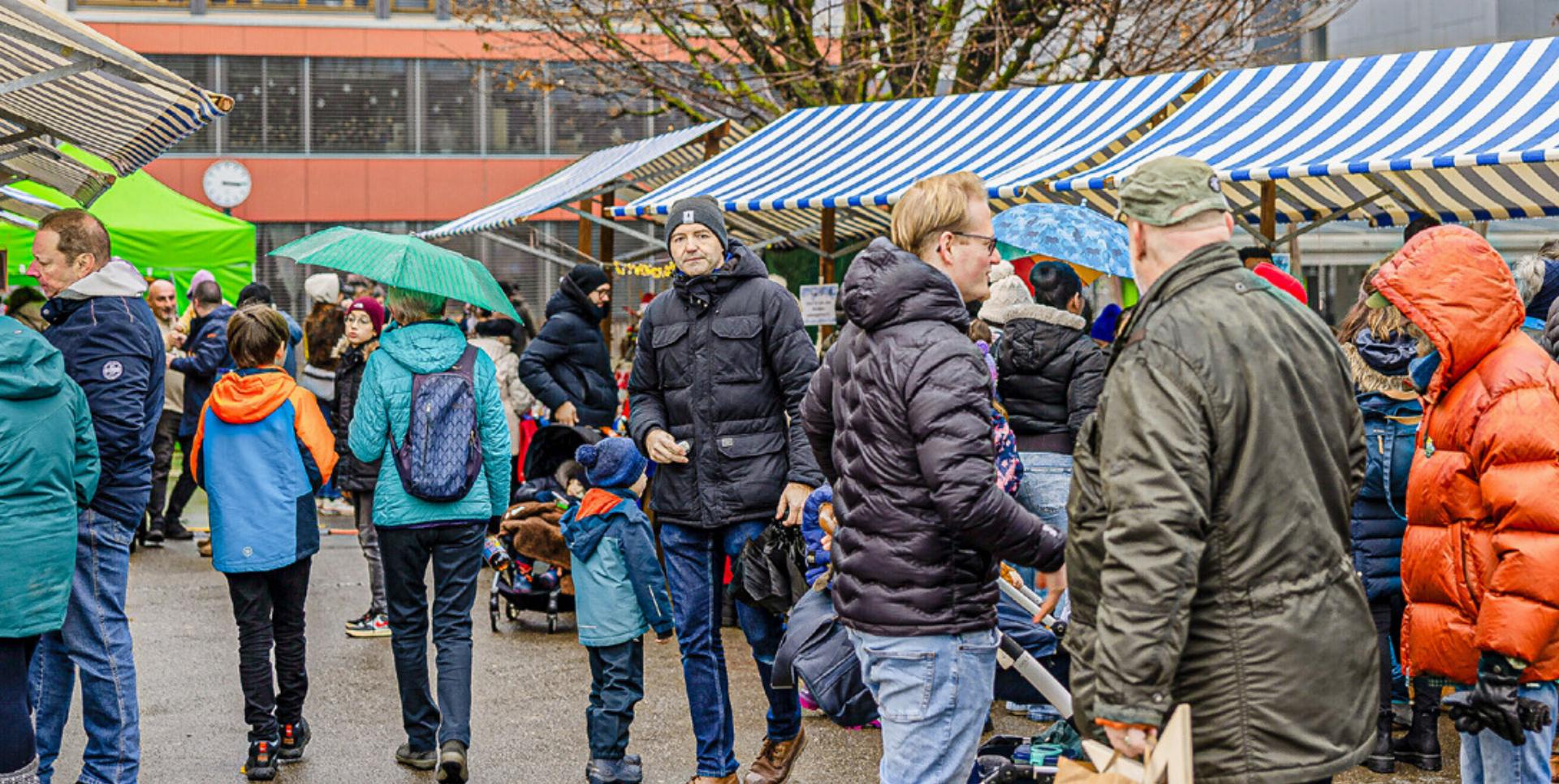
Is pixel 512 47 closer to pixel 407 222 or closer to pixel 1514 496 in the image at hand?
Answer: pixel 407 222

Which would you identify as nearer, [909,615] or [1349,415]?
[1349,415]

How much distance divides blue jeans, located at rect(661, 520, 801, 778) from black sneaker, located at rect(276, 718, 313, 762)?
1740mm

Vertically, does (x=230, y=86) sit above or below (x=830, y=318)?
above

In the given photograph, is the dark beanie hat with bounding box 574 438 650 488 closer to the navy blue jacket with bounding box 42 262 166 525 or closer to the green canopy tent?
the navy blue jacket with bounding box 42 262 166 525

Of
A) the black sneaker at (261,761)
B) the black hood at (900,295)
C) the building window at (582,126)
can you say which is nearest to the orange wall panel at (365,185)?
the building window at (582,126)

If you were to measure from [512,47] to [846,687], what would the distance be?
23847 millimetres

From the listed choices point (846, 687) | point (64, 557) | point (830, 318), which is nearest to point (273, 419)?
point (64, 557)

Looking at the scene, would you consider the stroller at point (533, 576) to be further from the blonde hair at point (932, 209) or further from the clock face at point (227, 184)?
the clock face at point (227, 184)

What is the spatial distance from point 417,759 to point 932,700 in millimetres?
3143

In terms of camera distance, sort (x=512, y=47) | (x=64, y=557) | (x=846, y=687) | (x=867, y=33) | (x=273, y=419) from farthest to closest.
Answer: (x=512, y=47)
(x=867, y=33)
(x=273, y=419)
(x=64, y=557)
(x=846, y=687)

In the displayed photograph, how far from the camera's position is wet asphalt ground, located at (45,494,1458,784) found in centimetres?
658

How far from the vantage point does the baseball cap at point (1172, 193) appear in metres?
3.27

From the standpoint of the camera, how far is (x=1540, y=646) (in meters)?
4.04

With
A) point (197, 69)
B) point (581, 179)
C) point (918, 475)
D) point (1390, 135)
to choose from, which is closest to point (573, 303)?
point (1390, 135)
